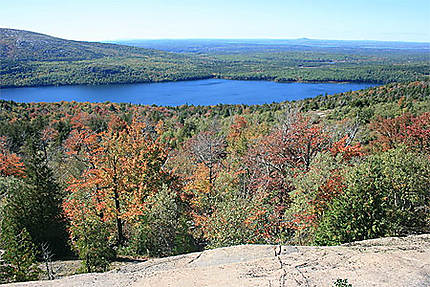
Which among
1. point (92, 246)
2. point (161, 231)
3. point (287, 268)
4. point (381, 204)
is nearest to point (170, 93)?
point (161, 231)

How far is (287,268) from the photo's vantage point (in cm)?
923

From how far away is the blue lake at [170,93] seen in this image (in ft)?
390

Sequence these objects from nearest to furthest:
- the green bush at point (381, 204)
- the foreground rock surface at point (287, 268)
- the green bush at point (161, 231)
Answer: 1. the foreground rock surface at point (287, 268)
2. the green bush at point (381, 204)
3. the green bush at point (161, 231)

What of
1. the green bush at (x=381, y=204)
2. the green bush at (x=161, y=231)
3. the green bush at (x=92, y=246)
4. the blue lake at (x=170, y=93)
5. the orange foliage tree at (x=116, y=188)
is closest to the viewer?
the green bush at (x=381, y=204)

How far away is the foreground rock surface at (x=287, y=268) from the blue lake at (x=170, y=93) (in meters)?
105

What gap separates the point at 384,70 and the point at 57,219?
202 metres

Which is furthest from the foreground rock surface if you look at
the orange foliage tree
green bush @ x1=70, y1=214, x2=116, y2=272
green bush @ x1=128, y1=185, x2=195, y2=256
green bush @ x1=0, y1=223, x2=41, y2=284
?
the orange foliage tree

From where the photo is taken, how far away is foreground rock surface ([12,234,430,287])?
8.39 m

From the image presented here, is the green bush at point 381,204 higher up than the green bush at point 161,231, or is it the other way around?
the green bush at point 381,204

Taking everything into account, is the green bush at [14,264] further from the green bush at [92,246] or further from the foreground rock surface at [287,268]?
the foreground rock surface at [287,268]

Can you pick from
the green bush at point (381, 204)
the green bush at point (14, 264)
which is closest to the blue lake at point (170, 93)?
the green bush at point (381, 204)

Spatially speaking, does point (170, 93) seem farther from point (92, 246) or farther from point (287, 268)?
point (287, 268)

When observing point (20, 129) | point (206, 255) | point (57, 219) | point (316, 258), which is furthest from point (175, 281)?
point (20, 129)

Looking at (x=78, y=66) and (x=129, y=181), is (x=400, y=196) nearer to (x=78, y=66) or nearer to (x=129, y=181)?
(x=129, y=181)
